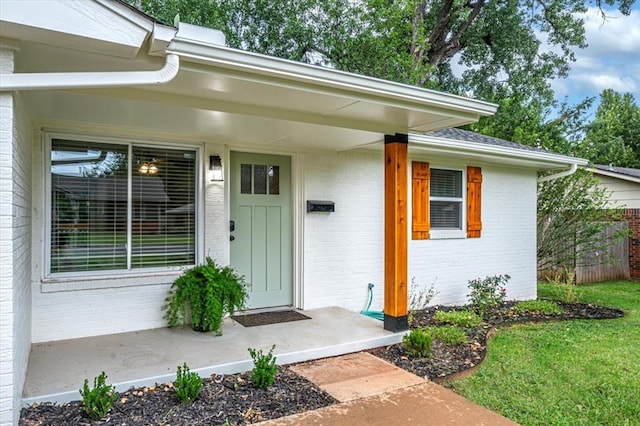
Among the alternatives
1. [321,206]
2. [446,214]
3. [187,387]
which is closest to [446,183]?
[446,214]

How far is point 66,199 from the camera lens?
4.34 m

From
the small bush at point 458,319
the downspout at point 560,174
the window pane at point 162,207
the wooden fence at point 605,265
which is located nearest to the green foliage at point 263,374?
the window pane at point 162,207

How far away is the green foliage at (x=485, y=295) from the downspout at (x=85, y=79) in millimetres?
5303

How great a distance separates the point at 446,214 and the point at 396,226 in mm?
2694

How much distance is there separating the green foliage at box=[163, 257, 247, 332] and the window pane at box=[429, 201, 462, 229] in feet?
11.4

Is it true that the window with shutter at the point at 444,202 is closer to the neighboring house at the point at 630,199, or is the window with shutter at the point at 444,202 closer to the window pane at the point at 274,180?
the window pane at the point at 274,180

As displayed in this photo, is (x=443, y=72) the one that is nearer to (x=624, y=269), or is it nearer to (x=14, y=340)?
(x=624, y=269)

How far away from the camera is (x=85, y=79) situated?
8.18 ft

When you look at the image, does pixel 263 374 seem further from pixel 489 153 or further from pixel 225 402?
pixel 489 153

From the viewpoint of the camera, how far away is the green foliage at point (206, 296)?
4.39 metres

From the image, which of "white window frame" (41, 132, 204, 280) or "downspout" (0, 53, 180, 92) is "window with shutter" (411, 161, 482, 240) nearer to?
"white window frame" (41, 132, 204, 280)

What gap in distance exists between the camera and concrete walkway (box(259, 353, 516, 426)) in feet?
9.49

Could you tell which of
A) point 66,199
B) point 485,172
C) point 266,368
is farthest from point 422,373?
point 485,172

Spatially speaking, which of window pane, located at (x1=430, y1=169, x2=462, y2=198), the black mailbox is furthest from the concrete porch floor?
window pane, located at (x1=430, y1=169, x2=462, y2=198)
